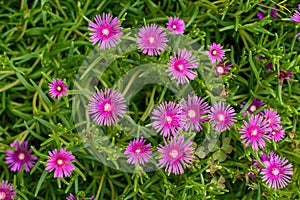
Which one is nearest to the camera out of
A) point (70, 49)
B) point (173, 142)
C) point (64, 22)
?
point (173, 142)

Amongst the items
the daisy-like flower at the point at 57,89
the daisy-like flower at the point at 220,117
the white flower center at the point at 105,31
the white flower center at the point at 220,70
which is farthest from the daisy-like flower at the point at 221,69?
the daisy-like flower at the point at 57,89

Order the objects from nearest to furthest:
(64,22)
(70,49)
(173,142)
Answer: (173,142) → (70,49) → (64,22)

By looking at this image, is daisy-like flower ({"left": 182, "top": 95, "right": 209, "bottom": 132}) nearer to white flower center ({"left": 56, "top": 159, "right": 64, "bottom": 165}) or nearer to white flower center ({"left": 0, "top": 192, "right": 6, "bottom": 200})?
white flower center ({"left": 56, "top": 159, "right": 64, "bottom": 165})

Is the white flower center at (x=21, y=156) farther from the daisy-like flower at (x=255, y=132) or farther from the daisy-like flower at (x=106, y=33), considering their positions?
the daisy-like flower at (x=255, y=132)

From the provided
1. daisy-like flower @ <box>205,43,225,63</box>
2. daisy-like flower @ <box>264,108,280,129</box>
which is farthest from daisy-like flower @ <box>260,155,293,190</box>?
daisy-like flower @ <box>205,43,225,63</box>

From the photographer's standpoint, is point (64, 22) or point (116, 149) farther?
point (64, 22)

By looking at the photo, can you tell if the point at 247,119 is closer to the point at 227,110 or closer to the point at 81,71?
the point at 227,110

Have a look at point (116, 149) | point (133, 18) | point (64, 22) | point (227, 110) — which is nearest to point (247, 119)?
point (227, 110)

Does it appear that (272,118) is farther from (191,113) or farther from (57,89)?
(57,89)
